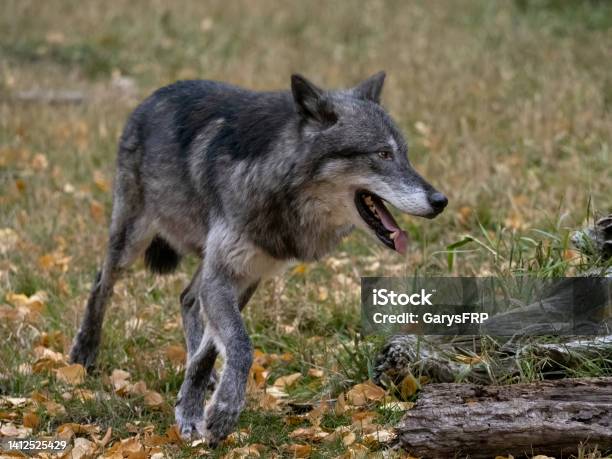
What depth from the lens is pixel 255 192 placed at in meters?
5.14

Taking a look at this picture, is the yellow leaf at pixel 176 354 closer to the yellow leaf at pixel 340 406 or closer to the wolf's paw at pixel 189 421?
the wolf's paw at pixel 189 421

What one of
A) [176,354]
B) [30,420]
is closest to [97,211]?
[176,354]

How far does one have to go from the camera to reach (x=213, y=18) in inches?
652

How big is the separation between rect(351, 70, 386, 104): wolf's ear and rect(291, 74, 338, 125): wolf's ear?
383 mm

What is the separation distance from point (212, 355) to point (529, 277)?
177 centimetres

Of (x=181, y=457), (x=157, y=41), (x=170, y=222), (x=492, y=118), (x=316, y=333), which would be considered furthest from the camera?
(x=157, y=41)

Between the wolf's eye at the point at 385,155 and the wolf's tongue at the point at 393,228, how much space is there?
0.23 metres

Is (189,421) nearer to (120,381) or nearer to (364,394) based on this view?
(120,381)

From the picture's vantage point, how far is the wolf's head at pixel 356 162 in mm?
4875

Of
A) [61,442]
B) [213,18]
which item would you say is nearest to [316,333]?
[61,442]

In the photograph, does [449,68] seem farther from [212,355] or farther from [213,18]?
[212,355]

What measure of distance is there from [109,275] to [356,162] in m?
2.14

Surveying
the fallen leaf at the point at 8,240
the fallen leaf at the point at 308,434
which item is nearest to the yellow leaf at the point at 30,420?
the fallen leaf at the point at 308,434

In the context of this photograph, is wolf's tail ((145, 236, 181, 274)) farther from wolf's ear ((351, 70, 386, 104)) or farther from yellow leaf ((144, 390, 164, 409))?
wolf's ear ((351, 70, 386, 104))
